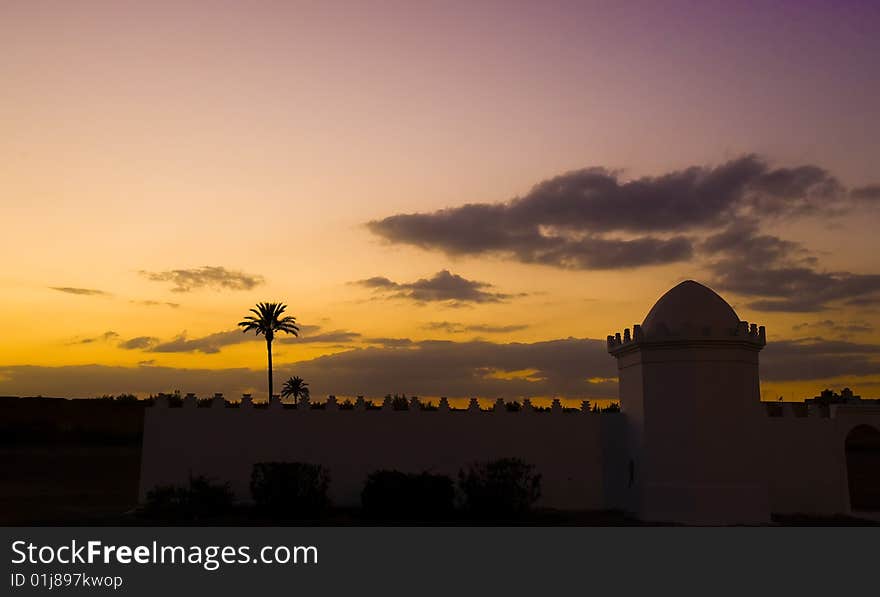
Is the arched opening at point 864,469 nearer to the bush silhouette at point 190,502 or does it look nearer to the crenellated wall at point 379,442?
the crenellated wall at point 379,442

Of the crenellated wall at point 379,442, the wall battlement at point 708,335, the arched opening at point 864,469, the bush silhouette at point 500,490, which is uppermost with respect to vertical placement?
the wall battlement at point 708,335

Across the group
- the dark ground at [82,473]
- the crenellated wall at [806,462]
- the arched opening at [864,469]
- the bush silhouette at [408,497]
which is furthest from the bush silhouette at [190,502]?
the arched opening at [864,469]

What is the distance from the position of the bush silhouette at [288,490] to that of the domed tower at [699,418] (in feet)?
34.6

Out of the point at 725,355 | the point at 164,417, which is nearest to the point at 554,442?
the point at 725,355

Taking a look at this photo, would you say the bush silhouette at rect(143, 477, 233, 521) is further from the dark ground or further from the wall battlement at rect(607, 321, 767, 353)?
the wall battlement at rect(607, 321, 767, 353)

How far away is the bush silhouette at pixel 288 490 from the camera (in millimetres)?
25000

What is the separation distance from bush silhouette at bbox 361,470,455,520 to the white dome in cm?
865

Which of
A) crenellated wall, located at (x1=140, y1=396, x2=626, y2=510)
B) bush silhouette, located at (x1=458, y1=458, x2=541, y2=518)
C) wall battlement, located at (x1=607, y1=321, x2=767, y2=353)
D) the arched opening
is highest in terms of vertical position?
wall battlement, located at (x1=607, y1=321, x2=767, y2=353)

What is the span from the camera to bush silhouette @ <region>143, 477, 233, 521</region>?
81.0 ft

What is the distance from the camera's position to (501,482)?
1021 inches

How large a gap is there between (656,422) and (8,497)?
26.9 m

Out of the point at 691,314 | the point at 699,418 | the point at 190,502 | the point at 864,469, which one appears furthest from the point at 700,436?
the point at 864,469

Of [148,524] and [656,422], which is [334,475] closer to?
[148,524]

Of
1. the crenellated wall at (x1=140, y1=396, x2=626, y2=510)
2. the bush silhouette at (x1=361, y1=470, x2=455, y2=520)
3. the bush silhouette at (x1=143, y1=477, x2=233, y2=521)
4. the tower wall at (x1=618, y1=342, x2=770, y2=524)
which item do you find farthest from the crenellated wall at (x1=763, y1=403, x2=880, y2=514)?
the bush silhouette at (x1=143, y1=477, x2=233, y2=521)
